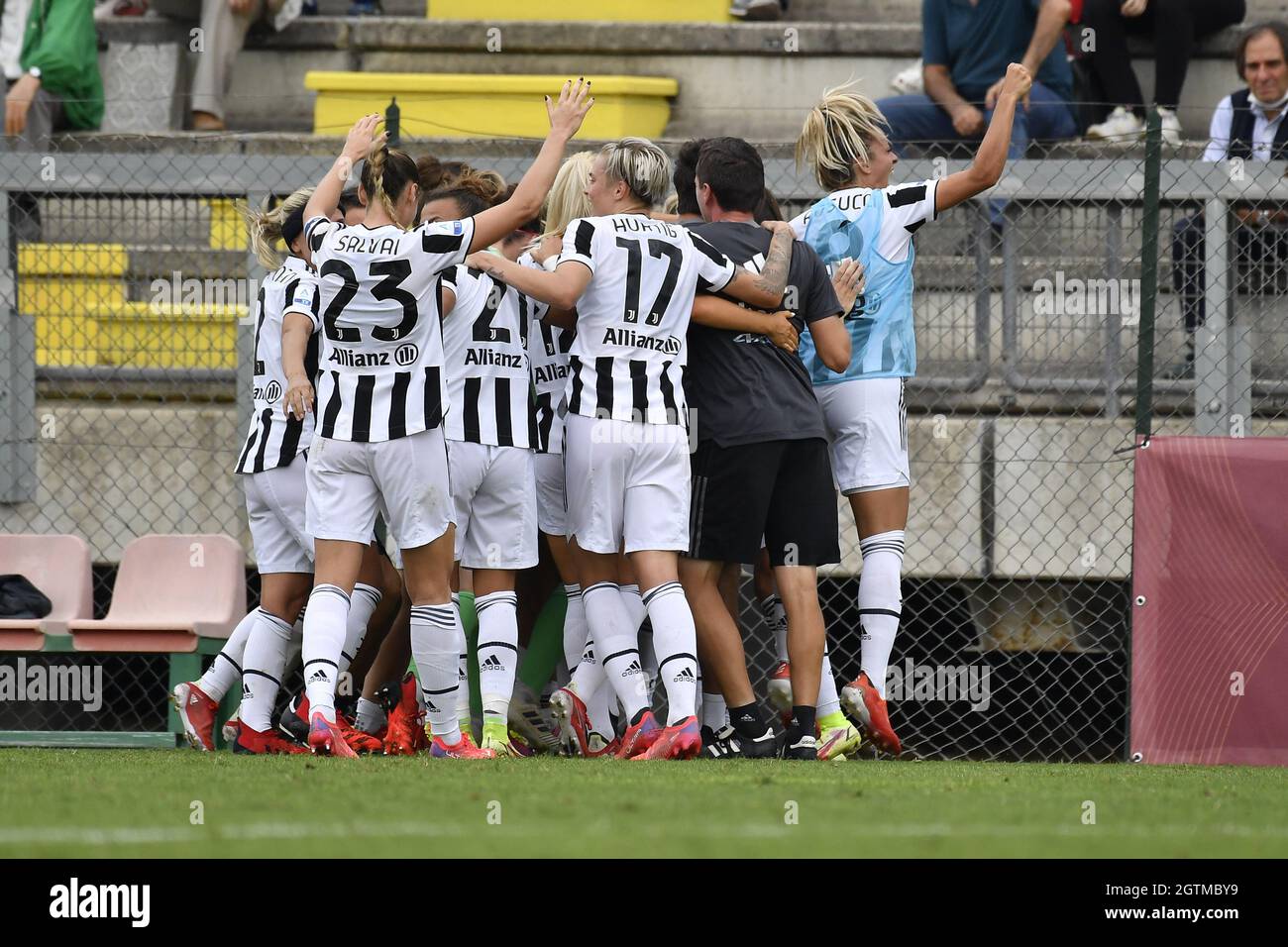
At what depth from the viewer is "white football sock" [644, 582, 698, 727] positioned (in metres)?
5.63

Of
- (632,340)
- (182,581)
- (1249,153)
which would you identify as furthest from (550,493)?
(1249,153)

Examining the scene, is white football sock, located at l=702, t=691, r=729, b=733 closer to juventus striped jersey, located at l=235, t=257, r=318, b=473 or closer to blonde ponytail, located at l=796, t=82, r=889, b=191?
juventus striped jersey, located at l=235, t=257, r=318, b=473

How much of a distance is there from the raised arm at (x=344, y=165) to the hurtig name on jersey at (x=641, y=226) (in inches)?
32.5

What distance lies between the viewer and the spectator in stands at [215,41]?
1030 cm

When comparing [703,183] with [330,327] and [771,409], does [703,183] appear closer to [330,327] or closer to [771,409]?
[771,409]

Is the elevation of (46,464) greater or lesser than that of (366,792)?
greater

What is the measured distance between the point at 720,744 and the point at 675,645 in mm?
661

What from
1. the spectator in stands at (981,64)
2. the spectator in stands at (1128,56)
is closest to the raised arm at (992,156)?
the spectator in stands at (981,64)

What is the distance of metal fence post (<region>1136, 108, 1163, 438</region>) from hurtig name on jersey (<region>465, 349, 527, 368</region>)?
2492 millimetres

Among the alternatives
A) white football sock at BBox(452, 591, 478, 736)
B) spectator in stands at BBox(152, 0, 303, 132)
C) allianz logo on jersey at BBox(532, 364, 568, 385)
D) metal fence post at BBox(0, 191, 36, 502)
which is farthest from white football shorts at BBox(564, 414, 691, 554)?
spectator in stands at BBox(152, 0, 303, 132)

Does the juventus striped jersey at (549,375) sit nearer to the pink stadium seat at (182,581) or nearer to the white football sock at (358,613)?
the white football sock at (358,613)

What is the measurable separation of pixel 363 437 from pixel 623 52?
5.94 metres
